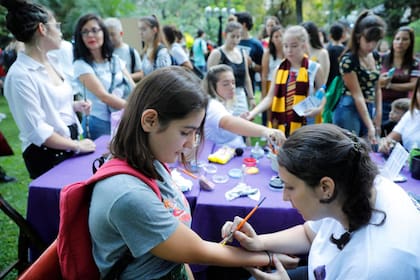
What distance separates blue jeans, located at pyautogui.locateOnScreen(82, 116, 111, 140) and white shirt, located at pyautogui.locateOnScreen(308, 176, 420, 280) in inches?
92.3

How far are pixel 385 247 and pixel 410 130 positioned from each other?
5.90ft

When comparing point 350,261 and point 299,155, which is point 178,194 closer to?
point 299,155

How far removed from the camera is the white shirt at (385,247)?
91 cm

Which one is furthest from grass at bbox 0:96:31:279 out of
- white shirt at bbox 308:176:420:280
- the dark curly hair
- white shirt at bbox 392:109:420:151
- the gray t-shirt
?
white shirt at bbox 392:109:420:151

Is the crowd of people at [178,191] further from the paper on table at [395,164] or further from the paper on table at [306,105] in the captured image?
the paper on table at [306,105]

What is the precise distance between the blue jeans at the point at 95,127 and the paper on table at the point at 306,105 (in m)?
1.63

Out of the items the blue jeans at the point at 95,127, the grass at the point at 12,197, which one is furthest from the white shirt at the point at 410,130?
the grass at the point at 12,197

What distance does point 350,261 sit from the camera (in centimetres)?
99

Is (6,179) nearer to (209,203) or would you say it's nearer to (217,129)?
(217,129)

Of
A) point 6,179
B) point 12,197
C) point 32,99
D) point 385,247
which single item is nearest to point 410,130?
point 385,247

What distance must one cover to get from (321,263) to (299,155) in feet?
1.38

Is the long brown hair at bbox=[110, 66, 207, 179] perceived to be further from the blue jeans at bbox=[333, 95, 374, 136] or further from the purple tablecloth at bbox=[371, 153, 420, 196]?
the blue jeans at bbox=[333, 95, 374, 136]

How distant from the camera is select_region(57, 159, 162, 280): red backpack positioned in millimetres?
959

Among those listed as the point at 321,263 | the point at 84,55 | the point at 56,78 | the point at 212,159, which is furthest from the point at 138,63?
the point at 321,263
